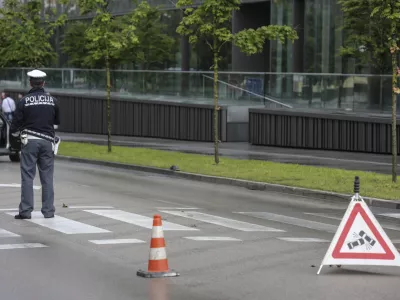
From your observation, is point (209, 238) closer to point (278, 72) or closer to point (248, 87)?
point (248, 87)

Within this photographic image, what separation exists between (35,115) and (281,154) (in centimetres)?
1657

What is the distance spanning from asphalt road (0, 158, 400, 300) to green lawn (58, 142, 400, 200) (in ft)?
4.27

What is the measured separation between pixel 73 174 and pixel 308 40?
21.7 m

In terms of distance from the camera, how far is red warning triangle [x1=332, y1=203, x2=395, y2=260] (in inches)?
399

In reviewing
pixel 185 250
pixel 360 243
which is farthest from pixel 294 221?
pixel 360 243

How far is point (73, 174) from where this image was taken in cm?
2245

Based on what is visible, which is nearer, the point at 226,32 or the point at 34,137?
the point at 34,137

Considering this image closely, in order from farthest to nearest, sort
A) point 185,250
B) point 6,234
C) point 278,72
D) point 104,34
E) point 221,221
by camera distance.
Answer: point 278,72, point 104,34, point 221,221, point 6,234, point 185,250

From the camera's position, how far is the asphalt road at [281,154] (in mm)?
25438

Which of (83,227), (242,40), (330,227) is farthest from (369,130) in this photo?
(83,227)

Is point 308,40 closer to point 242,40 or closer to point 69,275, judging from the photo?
point 242,40

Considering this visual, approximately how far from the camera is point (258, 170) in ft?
75.1

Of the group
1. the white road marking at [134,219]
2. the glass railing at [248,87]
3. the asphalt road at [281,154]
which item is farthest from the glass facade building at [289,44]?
the white road marking at [134,219]

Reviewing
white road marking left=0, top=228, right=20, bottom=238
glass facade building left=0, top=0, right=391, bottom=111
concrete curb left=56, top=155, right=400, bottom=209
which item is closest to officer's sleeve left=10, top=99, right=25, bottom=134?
white road marking left=0, top=228, right=20, bottom=238
